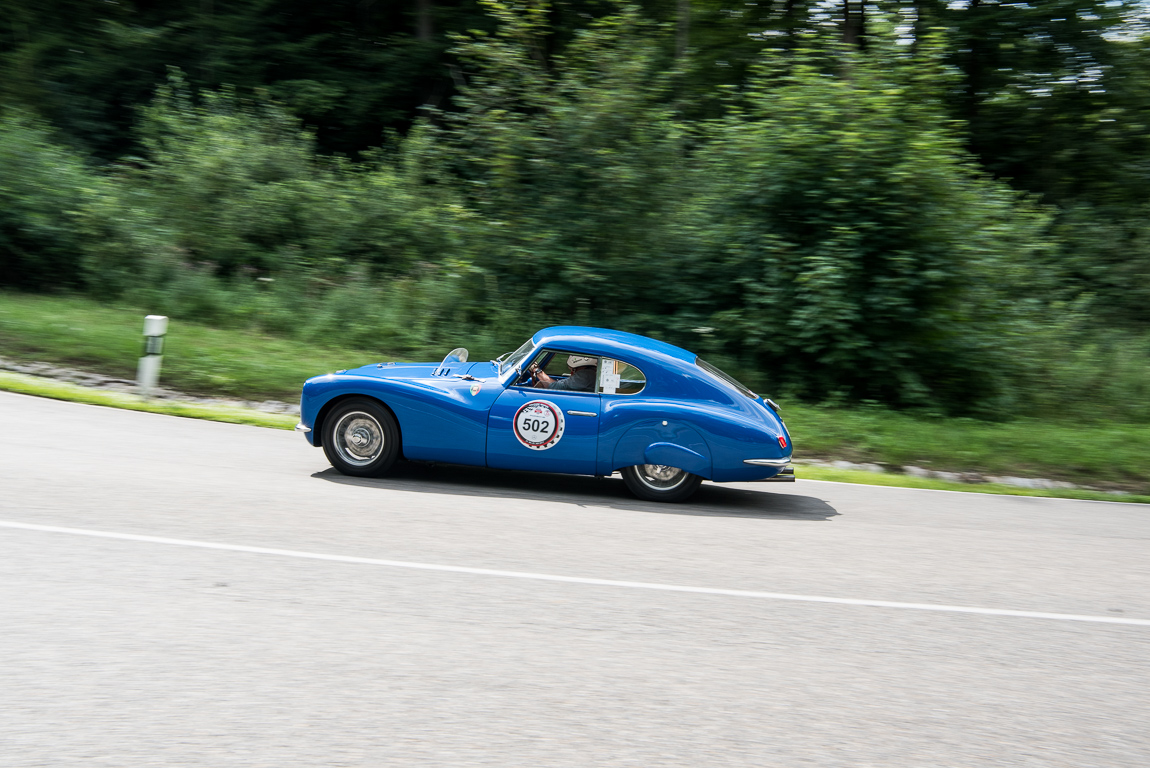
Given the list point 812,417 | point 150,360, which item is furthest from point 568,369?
point 150,360

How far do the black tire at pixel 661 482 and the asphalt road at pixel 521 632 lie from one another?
126mm

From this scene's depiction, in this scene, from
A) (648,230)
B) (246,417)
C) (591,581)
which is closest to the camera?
(591,581)

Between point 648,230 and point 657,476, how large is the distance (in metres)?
7.49

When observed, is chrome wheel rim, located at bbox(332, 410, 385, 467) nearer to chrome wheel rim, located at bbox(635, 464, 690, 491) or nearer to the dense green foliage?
chrome wheel rim, located at bbox(635, 464, 690, 491)

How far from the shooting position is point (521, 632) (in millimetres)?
4730

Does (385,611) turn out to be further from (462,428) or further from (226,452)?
(226,452)

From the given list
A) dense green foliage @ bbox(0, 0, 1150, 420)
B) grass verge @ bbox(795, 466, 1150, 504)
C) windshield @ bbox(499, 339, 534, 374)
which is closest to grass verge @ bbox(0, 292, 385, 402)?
dense green foliage @ bbox(0, 0, 1150, 420)

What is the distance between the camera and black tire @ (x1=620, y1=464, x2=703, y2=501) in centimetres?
795

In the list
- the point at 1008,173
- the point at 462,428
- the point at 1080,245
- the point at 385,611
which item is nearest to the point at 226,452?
the point at 462,428

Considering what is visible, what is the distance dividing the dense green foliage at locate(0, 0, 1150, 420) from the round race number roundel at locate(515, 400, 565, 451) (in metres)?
6.63

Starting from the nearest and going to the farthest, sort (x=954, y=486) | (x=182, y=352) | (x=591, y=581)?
(x=591, y=581) < (x=954, y=486) < (x=182, y=352)

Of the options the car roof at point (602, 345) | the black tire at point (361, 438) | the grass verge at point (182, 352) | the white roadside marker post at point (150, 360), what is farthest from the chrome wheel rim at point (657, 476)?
the white roadside marker post at point (150, 360)

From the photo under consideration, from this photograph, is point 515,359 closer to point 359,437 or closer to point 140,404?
point 359,437

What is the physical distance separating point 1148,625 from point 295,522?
558 centimetres
